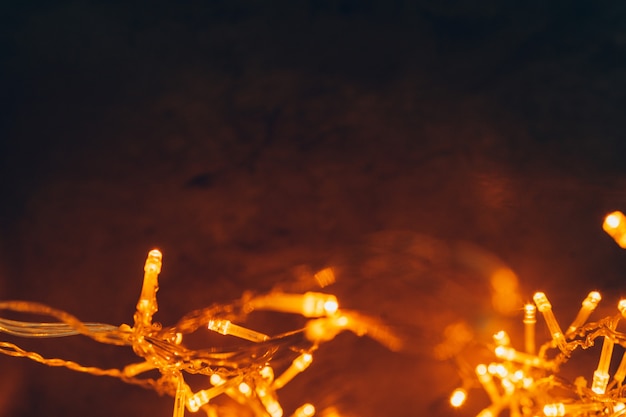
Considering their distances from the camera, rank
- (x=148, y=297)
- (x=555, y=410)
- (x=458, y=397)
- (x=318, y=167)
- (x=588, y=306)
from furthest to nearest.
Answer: (x=318, y=167) < (x=458, y=397) < (x=588, y=306) < (x=555, y=410) < (x=148, y=297)

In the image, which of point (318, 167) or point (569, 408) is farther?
point (318, 167)

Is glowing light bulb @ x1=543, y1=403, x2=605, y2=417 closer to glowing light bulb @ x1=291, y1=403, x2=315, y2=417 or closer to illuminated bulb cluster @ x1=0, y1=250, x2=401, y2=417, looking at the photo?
illuminated bulb cluster @ x1=0, y1=250, x2=401, y2=417

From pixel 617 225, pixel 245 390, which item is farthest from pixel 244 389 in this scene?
pixel 617 225

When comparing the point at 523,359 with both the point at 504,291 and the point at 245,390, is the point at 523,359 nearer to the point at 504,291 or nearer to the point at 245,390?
the point at 504,291

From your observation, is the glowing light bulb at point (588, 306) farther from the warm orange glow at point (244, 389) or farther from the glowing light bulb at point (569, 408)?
the warm orange glow at point (244, 389)

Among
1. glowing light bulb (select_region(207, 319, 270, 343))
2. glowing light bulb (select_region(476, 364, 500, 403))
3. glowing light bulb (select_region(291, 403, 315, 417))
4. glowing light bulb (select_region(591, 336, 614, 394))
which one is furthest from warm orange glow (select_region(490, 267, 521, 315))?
glowing light bulb (select_region(207, 319, 270, 343))

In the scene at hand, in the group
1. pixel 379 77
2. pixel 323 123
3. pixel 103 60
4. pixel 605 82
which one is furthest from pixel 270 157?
pixel 605 82
